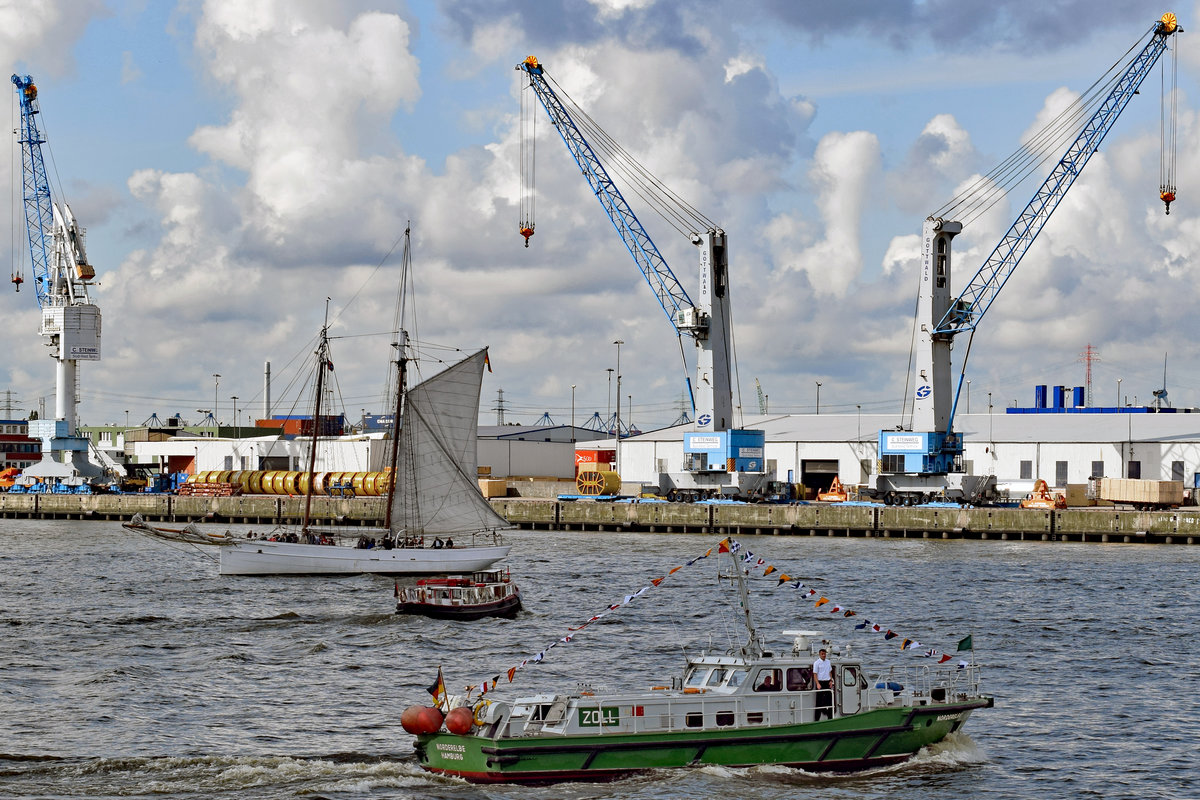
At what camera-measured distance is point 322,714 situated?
4219 centimetres

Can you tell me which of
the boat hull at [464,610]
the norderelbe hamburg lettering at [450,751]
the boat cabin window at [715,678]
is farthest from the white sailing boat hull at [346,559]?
the norderelbe hamburg lettering at [450,751]

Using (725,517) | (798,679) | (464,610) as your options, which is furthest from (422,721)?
(725,517)

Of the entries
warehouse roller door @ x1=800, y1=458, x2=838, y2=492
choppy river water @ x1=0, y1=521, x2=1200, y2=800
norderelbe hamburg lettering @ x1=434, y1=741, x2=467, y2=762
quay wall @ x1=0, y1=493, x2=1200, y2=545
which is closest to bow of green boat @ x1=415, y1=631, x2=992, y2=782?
norderelbe hamburg lettering @ x1=434, y1=741, x2=467, y2=762

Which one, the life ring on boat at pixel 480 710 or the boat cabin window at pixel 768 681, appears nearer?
the life ring on boat at pixel 480 710

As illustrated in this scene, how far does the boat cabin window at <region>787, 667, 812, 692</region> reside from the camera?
35.2 m

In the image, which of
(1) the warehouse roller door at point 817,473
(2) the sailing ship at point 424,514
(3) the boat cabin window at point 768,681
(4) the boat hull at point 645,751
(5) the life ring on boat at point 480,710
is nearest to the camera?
(4) the boat hull at point 645,751

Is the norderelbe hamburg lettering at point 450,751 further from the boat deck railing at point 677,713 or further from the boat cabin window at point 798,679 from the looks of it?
the boat cabin window at point 798,679

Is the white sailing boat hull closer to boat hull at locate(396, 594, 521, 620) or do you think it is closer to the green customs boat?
boat hull at locate(396, 594, 521, 620)

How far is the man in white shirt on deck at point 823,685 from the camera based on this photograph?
3528 centimetres

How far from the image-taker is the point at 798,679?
35312 millimetres

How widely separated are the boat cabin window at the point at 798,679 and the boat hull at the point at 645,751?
3.18ft

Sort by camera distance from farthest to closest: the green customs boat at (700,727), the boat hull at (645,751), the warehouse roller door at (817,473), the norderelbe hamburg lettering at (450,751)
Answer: the warehouse roller door at (817,473) → the norderelbe hamburg lettering at (450,751) → the green customs boat at (700,727) → the boat hull at (645,751)

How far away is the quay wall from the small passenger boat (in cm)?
5786

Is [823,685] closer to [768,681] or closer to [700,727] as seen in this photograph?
[768,681]
